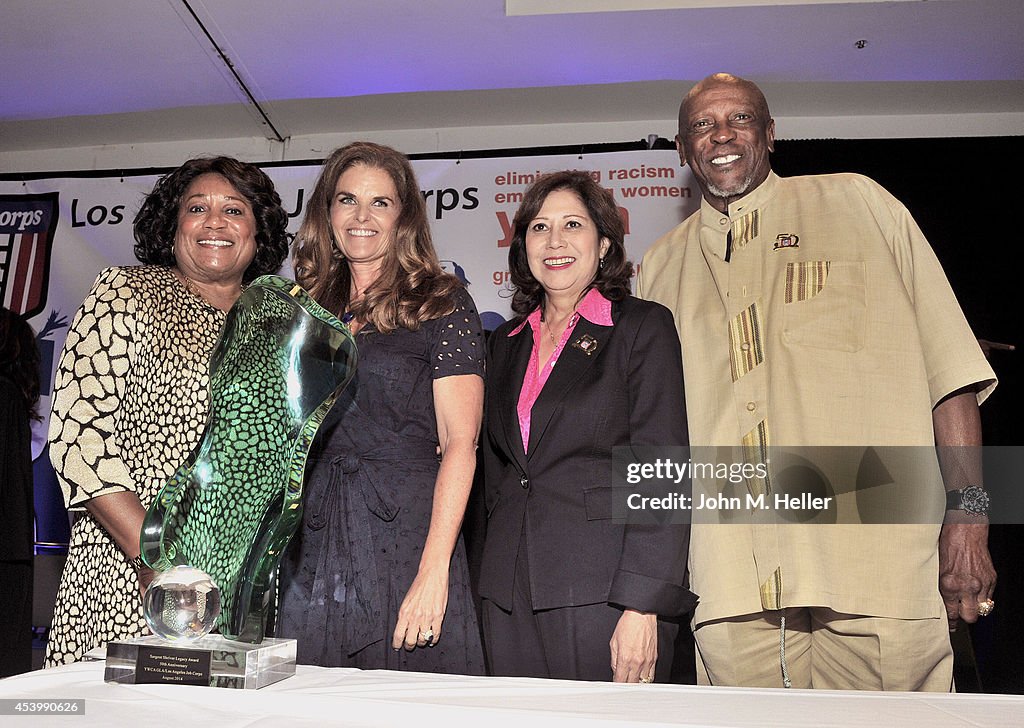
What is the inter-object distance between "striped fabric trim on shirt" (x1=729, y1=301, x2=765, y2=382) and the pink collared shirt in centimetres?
33

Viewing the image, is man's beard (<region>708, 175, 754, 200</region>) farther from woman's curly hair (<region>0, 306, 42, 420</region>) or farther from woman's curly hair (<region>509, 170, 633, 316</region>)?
woman's curly hair (<region>0, 306, 42, 420</region>)

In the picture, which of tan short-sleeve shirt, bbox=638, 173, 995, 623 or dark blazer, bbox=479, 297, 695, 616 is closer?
dark blazer, bbox=479, 297, 695, 616

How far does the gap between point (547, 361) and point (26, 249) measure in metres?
3.27

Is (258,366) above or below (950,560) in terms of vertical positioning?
above

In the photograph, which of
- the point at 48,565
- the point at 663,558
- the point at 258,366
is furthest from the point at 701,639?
the point at 48,565

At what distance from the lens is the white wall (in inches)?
161

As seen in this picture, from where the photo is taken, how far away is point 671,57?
3.66 meters

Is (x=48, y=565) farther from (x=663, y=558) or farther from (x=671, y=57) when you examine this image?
(x=671, y=57)

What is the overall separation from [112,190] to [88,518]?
2770 millimetres

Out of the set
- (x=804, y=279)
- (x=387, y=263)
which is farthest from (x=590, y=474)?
(x=804, y=279)

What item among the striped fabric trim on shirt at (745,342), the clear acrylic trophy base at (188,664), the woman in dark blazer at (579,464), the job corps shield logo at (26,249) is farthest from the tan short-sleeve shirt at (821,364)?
the job corps shield logo at (26,249)

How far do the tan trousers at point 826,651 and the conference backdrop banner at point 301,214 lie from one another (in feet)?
6.66

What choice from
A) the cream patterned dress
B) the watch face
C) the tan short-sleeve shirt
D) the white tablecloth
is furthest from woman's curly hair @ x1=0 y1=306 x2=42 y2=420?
the watch face

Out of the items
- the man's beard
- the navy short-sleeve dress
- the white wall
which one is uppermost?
the white wall
